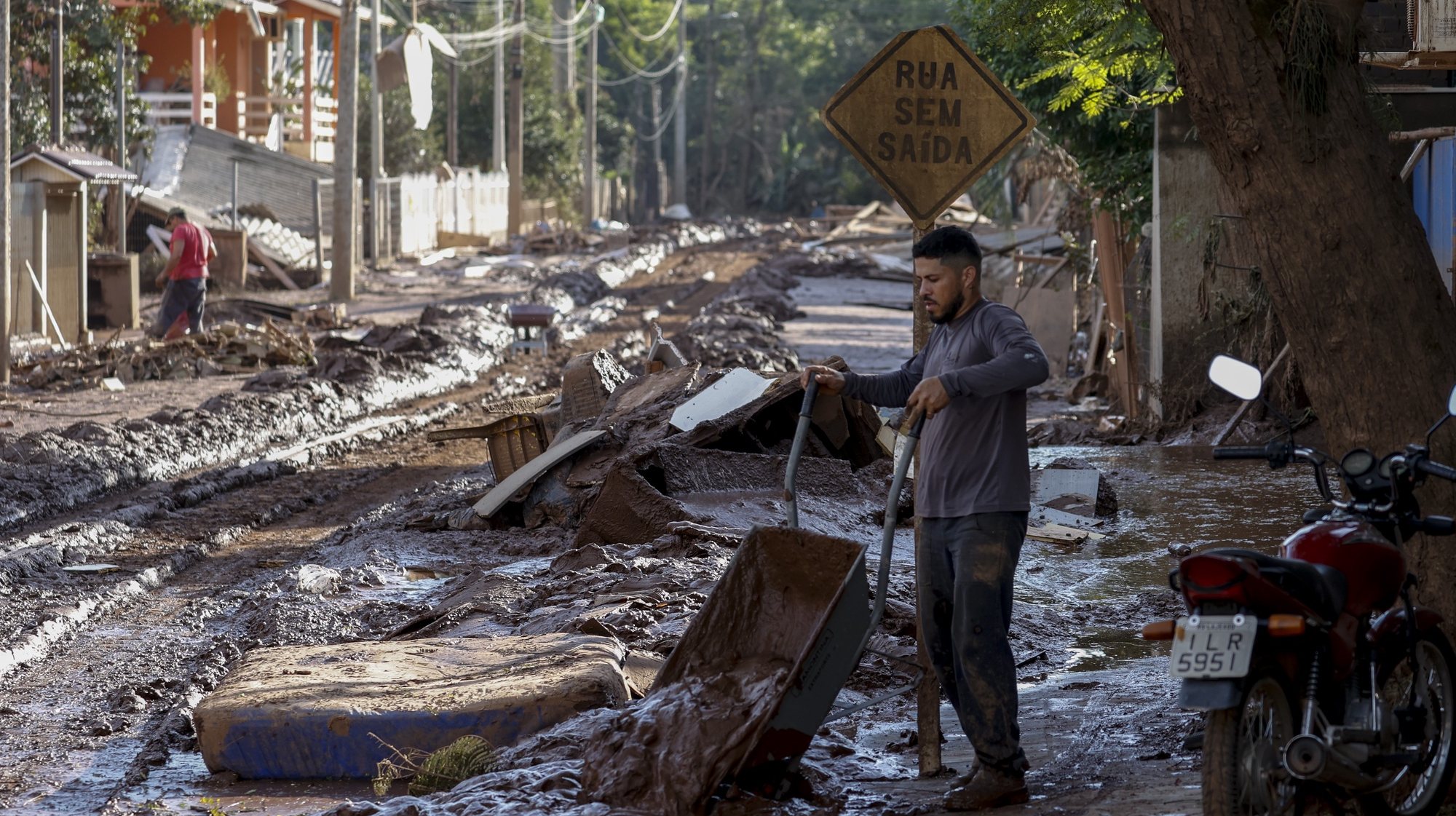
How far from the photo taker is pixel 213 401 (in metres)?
15.1

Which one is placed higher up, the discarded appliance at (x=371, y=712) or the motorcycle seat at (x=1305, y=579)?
the motorcycle seat at (x=1305, y=579)

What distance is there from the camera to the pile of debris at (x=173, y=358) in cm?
1733

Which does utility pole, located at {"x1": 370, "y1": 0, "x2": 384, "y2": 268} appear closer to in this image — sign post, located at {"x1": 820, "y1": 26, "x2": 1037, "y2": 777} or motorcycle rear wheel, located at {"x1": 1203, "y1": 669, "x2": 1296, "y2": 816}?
sign post, located at {"x1": 820, "y1": 26, "x2": 1037, "y2": 777}

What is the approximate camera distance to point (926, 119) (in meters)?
5.72

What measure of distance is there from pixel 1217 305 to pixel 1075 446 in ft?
5.95

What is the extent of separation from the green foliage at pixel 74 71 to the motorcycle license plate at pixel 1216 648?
22285 mm

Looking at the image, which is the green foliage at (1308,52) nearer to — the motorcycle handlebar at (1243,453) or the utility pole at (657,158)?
the motorcycle handlebar at (1243,453)

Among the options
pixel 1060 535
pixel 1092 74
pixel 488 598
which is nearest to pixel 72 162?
pixel 1092 74

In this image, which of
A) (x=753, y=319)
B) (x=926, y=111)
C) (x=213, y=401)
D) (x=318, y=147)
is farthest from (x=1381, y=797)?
(x=318, y=147)

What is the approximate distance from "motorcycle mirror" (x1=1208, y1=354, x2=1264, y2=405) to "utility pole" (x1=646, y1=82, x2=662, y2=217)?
226ft

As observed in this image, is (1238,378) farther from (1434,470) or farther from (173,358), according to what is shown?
(173,358)

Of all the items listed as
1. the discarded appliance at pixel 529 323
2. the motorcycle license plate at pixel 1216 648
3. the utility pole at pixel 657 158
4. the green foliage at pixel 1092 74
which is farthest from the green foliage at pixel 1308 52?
the utility pole at pixel 657 158

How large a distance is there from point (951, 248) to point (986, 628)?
119 centimetres

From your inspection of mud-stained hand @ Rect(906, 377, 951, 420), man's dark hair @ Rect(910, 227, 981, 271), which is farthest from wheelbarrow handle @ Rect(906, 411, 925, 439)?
man's dark hair @ Rect(910, 227, 981, 271)
